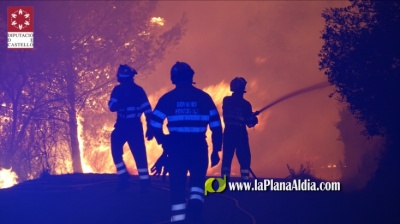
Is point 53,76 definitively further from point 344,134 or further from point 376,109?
point 344,134

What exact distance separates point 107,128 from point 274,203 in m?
17.4

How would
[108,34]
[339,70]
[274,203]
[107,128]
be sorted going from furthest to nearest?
[107,128] → [108,34] → [339,70] → [274,203]

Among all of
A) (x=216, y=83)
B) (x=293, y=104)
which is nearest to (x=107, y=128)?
(x=216, y=83)

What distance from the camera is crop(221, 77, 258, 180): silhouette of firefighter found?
11609 mm

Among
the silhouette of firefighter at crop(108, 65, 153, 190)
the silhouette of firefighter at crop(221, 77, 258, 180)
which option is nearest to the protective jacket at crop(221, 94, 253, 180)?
the silhouette of firefighter at crop(221, 77, 258, 180)

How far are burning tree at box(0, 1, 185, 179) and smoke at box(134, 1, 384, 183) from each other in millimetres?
11603

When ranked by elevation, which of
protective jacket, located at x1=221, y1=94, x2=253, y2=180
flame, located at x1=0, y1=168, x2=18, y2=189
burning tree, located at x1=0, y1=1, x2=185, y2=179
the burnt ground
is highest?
burning tree, located at x1=0, y1=1, x2=185, y2=179

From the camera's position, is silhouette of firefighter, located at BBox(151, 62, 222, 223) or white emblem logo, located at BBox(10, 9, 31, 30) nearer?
silhouette of firefighter, located at BBox(151, 62, 222, 223)

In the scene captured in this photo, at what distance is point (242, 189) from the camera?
11.2 meters

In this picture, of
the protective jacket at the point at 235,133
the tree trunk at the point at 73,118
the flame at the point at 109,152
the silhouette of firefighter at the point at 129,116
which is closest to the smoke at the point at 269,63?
the flame at the point at 109,152

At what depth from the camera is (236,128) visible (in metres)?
11.6

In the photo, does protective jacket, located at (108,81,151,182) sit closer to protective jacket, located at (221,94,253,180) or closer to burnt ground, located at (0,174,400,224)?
burnt ground, located at (0,174,400,224)

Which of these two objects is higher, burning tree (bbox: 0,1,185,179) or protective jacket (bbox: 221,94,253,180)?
burning tree (bbox: 0,1,185,179)

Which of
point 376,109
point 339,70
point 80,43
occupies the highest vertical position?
point 80,43
